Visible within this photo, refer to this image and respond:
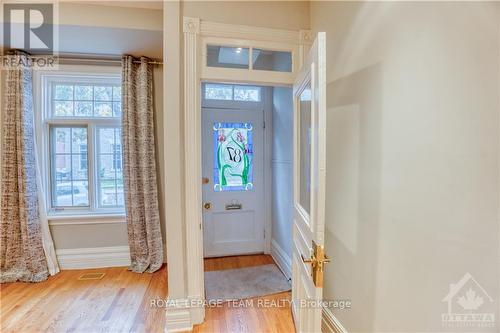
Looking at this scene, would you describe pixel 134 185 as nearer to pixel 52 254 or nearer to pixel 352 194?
pixel 52 254

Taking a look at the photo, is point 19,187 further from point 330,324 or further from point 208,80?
point 330,324

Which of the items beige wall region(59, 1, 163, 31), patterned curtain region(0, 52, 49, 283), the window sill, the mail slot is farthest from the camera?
the mail slot

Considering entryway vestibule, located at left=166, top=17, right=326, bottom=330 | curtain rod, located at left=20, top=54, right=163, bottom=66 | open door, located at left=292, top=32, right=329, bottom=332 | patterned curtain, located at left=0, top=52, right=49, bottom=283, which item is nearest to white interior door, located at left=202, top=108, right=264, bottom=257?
curtain rod, located at left=20, top=54, right=163, bottom=66

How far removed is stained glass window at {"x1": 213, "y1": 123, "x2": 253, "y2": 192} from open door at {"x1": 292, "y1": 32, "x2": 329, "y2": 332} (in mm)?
1399

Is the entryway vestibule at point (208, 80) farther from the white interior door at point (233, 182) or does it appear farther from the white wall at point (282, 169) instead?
the white interior door at point (233, 182)

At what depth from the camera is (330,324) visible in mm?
1673

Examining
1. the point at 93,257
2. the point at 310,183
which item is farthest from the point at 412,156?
the point at 93,257

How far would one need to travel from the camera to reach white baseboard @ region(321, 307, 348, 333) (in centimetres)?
158

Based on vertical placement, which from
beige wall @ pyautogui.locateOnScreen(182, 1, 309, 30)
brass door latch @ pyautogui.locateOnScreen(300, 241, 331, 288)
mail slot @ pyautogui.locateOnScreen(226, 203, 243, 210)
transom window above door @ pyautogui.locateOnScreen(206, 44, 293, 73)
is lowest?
mail slot @ pyautogui.locateOnScreen(226, 203, 243, 210)

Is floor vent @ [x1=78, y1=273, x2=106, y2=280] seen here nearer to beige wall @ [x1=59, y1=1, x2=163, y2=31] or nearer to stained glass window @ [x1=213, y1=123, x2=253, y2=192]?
stained glass window @ [x1=213, y1=123, x2=253, y2=192]

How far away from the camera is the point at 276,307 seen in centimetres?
217

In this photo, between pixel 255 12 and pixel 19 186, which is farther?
pixel 19 186

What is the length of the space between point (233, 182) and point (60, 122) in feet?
7.11

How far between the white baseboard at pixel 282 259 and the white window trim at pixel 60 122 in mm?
1955
